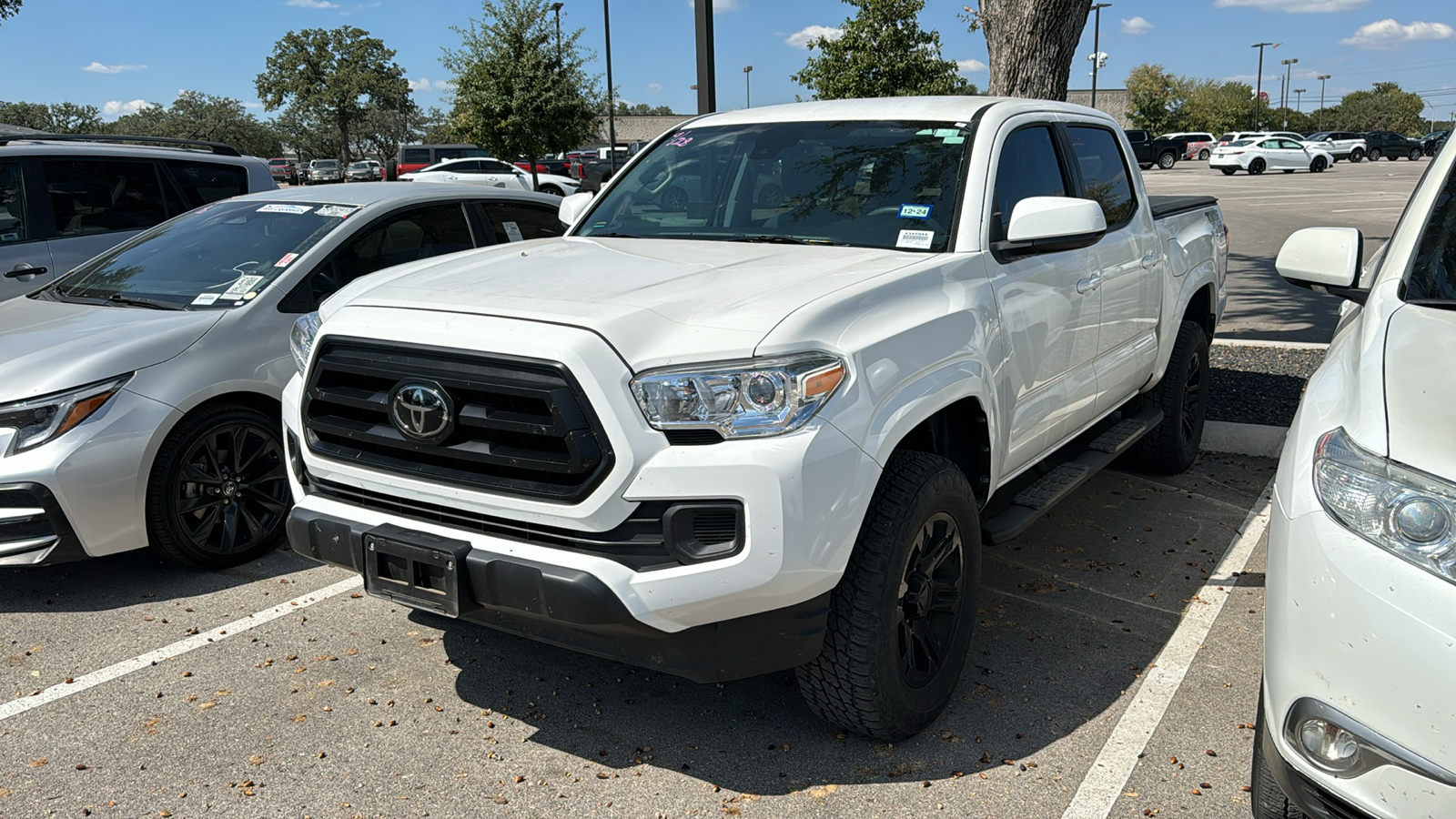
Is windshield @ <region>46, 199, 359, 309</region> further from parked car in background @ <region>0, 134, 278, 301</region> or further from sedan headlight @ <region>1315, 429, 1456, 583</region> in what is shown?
sedan headlight @ <region>1315, 429, 1456, 583</region>

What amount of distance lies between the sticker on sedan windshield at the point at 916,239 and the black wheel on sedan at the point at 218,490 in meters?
2.86

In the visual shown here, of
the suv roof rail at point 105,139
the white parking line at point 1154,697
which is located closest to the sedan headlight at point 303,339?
the white parking line at point 1154,697

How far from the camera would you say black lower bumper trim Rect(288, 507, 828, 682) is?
8.71ft

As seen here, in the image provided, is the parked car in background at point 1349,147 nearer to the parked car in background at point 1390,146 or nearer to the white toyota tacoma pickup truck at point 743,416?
the parked car in background at point 1390,146

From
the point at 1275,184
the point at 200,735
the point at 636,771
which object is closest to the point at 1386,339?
the point at 636,771

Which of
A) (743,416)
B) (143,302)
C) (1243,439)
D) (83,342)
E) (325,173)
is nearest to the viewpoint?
(743,416)

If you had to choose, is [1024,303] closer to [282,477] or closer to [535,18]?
[282,477]

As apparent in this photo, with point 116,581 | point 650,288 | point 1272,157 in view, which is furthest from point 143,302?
point 1272,157

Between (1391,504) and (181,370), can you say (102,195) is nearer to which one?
(181,370)

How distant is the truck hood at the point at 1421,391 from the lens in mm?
2062

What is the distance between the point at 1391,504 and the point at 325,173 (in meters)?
56.8

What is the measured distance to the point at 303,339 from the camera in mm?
3451

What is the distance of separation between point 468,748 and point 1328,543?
7.75ft

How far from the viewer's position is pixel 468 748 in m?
3.21
